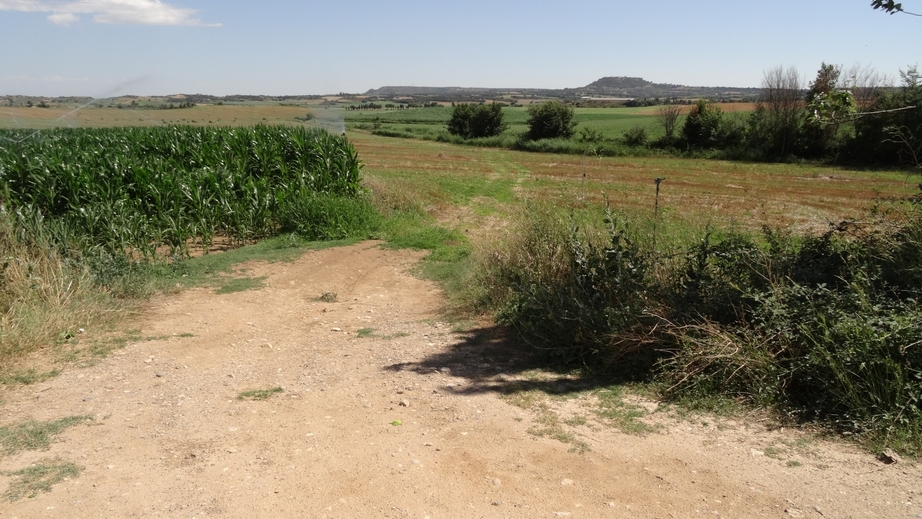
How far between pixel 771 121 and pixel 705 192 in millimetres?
20652

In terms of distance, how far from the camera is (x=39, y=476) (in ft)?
13.4

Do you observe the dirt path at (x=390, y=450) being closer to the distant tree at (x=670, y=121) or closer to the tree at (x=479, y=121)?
the distant tree at (x=670, y=121)

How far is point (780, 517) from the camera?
141 inches

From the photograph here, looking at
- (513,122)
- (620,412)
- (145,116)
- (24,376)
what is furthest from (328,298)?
(513,122)

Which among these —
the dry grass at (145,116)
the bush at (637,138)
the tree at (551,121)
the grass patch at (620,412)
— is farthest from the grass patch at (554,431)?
the tree at (551,121)

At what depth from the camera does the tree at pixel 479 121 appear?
58375mm

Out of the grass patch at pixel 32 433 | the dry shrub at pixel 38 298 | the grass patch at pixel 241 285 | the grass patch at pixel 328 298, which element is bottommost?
the grass patch at pixel 328 298

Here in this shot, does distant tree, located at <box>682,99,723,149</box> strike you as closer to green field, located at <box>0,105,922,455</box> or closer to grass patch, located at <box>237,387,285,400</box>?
green field, located at <box>0,105,922,455</box>

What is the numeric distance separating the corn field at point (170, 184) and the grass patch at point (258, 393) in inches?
190

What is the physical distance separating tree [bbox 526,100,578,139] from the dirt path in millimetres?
47558

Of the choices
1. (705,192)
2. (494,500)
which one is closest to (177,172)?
(494,500)

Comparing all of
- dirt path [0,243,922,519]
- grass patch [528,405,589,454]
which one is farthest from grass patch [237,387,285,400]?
grass patch [528,405,589,454]

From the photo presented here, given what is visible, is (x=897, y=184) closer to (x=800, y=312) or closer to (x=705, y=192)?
(x=705, y=192)

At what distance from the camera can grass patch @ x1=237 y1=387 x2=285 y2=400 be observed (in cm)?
561
